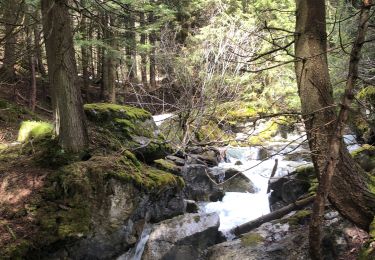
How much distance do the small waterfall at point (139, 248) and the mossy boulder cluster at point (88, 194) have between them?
5.2 inches

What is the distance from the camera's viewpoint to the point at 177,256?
611cm

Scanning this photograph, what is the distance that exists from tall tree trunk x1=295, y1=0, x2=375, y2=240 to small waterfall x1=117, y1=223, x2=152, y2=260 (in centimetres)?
302

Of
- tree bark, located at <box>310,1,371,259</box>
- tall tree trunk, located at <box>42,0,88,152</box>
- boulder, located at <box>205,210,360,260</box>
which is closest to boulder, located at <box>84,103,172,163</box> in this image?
tall tree trunk, located at <box>42,0,88,152</box>

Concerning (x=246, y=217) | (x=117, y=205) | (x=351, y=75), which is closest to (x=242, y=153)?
(x=246, y=217)

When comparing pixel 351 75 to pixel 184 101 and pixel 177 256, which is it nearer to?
pixel 177 256

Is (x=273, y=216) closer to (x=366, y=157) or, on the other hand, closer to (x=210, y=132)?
(x=366, y=157)

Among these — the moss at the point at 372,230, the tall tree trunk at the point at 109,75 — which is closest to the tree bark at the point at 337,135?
the moss at the point at 372,230

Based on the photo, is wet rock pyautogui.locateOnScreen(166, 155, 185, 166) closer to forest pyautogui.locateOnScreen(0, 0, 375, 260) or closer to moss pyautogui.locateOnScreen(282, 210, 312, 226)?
forest pyautogui.locateOnScreen(0, 0, 375, 260)

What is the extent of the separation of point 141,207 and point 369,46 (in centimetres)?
774

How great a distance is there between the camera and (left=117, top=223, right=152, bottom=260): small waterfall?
569 centimetres

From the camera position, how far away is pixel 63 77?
5.74 m

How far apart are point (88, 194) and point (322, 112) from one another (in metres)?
3.29

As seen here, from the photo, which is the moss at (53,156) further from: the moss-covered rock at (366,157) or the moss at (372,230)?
the moss-covered rock at (366,157)

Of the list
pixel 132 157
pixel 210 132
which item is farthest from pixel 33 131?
pixel 210 132
